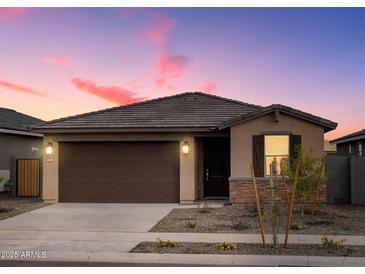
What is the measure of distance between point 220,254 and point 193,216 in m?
5.58

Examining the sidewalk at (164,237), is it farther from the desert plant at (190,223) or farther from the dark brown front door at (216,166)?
the dark brown front door at (216,166)

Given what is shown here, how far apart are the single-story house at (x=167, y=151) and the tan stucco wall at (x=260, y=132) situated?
3cm

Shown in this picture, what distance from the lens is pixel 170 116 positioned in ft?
68.3

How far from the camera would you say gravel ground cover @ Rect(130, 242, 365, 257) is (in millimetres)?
10664

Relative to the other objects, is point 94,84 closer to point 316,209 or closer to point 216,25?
point 216,25

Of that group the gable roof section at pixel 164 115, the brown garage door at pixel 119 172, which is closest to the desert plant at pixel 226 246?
the gable roof section at pixel 164 115

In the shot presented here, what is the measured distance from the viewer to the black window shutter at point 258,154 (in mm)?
18812

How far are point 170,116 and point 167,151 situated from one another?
1.54 m

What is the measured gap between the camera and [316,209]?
693 inches

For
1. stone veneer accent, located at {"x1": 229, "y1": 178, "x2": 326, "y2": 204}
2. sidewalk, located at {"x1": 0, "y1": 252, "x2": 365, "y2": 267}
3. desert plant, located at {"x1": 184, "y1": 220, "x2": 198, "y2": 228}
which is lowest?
sidewalk, located at {"x1": 0, "y1": 252, "x2": 365, "y2": 267}

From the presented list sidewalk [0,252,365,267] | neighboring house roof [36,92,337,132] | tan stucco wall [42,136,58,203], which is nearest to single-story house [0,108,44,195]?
tan stucco wall [42,136,58,203]

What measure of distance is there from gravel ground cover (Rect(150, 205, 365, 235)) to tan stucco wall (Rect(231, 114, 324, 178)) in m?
1.53

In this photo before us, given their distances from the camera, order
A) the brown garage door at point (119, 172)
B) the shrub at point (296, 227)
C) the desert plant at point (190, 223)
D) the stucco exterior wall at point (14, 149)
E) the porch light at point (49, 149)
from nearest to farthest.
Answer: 1. the shrub at point (296, 227)
2. the desert plant at point (190, 223)
3. the brown garage door at point (119, 172)
4. the porch light at point (49, 149)
5. the stucco exterior wall at point (14, 149)

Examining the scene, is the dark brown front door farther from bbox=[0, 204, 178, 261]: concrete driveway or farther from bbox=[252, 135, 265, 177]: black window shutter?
bbox=[0, 204, 178, 261]: concrete driveway
